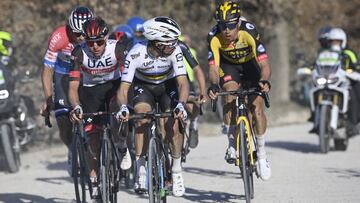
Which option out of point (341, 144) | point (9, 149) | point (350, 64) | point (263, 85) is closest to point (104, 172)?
point (263, 85)

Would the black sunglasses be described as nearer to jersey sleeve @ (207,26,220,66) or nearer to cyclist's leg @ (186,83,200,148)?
jersey sleeve @ (207,26,220,66)

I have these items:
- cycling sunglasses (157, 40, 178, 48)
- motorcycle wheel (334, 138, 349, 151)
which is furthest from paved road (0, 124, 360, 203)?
cycling sunglasses (157, 40, 178, 48)

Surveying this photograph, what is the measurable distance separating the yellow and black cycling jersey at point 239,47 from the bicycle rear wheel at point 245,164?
101 centimetres

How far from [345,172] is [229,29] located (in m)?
3.00

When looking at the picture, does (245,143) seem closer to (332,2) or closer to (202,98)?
(202,98)

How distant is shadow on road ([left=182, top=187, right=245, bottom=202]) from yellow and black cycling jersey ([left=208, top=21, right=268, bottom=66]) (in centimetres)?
152

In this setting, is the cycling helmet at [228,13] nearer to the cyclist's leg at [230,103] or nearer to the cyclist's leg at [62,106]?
the cyclist's leg at [230,103]

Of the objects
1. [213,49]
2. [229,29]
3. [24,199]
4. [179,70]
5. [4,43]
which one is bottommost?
[24,199]

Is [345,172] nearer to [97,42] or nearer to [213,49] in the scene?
[213,49]

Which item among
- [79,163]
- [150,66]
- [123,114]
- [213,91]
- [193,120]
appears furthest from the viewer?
[193,120]

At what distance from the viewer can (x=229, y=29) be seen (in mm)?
12219

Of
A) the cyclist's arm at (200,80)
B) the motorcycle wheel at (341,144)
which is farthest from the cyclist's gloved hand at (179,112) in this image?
the motorcycle wheel at (341,144)

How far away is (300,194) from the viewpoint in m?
12.1

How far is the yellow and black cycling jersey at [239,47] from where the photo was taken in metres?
12.3
